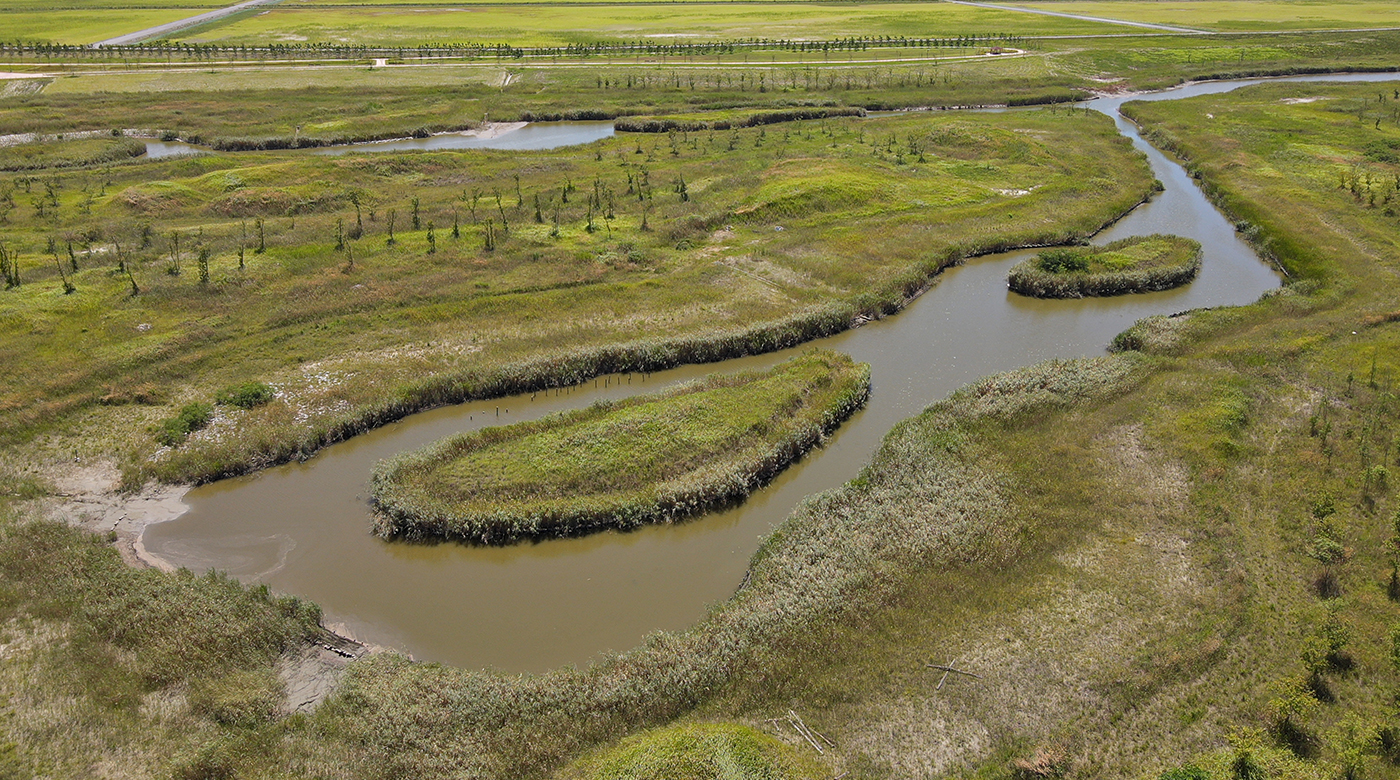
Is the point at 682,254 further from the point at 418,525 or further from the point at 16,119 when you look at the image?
the point at 16,119

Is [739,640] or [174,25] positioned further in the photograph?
[174,25]

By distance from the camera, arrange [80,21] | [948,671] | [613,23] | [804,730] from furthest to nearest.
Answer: [613,23] < [80,21] < [948,671] < [804,730]

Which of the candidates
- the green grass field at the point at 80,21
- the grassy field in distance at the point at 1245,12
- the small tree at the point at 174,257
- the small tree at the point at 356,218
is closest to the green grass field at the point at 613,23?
the green grass field at the point at 80,21

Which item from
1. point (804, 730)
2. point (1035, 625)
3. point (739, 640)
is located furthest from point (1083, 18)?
point (804, 730)

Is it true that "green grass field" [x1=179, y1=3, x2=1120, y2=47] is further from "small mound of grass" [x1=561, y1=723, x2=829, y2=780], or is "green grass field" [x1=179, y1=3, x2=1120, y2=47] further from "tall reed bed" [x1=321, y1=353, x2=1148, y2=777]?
"small mound of grass" [x1=561, y1=723, x2=829, y2=780]

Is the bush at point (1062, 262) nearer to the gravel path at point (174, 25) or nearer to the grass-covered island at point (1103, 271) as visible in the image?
the grass-covered island at point (1103, 271)

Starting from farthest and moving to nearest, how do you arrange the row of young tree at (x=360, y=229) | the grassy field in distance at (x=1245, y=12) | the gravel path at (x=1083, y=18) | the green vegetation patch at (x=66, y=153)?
the grassy field in distance at (x=1245, y=12) < the gravel path at (x=1083, y=18) < the green vegetation patch at (x=66, y=153) < the row of young tree at (x=360, y=229)

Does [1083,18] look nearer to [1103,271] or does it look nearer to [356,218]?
[1103,271]

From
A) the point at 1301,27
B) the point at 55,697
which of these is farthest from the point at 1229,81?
the point at 55,697
